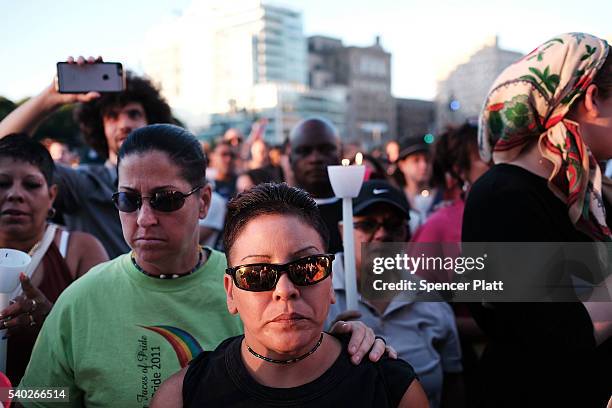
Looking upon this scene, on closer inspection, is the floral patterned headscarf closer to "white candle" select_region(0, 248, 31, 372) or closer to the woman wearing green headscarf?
the woman wearing green headscarf

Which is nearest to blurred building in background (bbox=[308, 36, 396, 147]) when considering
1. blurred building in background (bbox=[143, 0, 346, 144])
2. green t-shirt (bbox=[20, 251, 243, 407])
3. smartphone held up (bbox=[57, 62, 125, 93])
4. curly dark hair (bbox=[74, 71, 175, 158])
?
blurred building in background (bbox=[143, 0, 346, 144])

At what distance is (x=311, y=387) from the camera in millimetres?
1781

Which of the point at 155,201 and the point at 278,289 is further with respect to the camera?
the point at 155,201

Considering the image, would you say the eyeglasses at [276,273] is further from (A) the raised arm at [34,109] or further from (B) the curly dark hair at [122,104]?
(B) the curly dark hair at [122,104]

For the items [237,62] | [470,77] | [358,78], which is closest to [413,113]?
[358,78]

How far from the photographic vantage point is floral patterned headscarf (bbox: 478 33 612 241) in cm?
219

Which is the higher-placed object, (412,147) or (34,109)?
(34,109)

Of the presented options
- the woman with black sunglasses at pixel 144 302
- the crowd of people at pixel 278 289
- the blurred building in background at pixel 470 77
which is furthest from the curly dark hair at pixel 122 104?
the blurred building in background at pixel 470 77

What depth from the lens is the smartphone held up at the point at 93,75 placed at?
9.46 feet

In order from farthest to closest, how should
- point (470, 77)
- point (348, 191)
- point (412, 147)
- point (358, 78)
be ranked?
point (358, 78) → point (470, 77) → point (412, 147) → point (348, 191)

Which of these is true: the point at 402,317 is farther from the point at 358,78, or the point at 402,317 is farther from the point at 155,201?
the point at 358,78

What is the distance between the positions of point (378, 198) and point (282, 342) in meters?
1.52

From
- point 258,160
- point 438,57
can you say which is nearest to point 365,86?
point 438,57

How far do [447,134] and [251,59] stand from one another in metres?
120
